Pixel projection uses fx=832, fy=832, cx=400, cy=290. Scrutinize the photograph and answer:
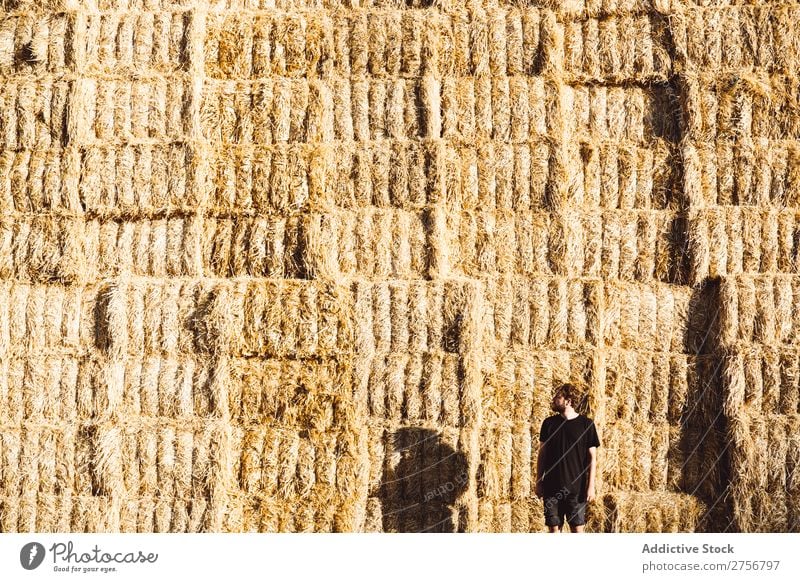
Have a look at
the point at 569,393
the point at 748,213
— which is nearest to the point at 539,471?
the point at 569,393

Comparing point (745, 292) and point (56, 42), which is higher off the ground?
point (56, 42)

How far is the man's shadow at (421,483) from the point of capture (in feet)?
26.1

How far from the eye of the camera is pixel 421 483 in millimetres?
8070

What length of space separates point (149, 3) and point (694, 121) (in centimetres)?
560

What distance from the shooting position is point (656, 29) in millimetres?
8328

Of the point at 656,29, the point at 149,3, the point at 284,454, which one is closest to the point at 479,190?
the point at 656,29

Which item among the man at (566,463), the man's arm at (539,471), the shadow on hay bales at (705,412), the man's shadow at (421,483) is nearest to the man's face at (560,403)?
the man at (566,463)

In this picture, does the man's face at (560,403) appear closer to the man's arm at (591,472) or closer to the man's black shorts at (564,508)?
the man's arm at (591,472)

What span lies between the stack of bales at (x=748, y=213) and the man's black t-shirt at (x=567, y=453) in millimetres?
1633

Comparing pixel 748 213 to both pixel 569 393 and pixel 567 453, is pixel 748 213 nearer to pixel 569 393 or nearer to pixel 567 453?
pixel 569 393

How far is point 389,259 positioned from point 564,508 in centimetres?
285

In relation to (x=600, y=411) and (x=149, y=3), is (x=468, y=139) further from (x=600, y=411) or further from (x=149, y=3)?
(x=149, y=3)
